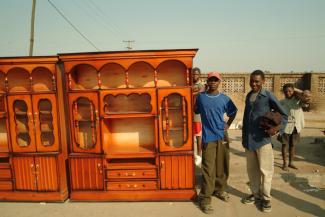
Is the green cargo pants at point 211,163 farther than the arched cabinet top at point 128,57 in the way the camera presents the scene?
No

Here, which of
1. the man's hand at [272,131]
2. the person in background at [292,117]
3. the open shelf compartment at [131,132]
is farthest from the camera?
the person in background at [292,117]

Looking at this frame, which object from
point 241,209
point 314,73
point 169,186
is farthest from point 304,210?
point 314,73

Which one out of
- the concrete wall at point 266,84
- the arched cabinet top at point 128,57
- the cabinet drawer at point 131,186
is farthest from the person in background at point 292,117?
the concrete wall at point 266,84

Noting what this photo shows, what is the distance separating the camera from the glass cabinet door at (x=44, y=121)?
13.3 ft

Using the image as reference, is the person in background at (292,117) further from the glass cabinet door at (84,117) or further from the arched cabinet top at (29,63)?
the arched cabinet top at (29,63)

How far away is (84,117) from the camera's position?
4426mm

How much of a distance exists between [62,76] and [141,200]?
2.41 meters

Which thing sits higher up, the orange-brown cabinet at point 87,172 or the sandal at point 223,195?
the orange-brown cabinet at point 87,172

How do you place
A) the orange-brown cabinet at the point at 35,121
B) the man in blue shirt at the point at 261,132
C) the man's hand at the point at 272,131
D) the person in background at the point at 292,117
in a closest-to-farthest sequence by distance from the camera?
the man's hand at the point at 272,131, the man in blue shirt at the point at 261,132, the orange-brown cabinet at the point at 35,121, the person in background at the point at 292,117

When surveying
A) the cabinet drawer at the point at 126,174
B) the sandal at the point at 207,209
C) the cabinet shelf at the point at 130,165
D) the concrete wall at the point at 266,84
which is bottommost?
the sandal at the point at 207,209

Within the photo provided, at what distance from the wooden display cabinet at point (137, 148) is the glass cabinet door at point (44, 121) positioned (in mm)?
266

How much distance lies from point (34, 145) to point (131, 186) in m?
1.73

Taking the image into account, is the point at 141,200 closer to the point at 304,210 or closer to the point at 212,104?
the point at 212,104

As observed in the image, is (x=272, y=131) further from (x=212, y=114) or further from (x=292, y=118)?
(x=292, y=118)
